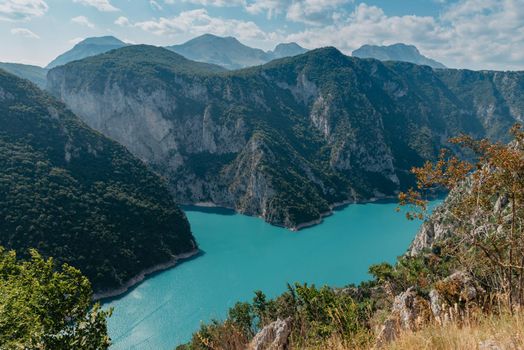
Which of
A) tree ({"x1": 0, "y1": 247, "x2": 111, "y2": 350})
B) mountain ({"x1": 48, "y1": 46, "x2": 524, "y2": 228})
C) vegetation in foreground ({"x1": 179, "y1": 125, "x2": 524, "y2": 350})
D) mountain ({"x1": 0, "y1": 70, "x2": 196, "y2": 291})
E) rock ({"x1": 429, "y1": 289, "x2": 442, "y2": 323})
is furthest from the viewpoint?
mountain ({"x1": 48, "y1": 46, "x2": 524, "y2": 228})

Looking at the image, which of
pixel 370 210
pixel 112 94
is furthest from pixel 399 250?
pixel 112 94

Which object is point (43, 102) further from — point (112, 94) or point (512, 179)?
point (512, 179)

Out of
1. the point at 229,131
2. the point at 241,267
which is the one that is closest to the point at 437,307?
the point at 241,267

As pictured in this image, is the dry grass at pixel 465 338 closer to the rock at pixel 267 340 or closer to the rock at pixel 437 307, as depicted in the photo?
the rock at pixel 437 307

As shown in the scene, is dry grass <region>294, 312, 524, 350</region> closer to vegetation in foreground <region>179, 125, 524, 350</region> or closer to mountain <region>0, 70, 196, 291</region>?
vegetation in foreground <region>179, 125, 524, 350</region>

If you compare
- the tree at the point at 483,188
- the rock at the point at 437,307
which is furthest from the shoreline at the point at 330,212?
the tree at the point at 483,188

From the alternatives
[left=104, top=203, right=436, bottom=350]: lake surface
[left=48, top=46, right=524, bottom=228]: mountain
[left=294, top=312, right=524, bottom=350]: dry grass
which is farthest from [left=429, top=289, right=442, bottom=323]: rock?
[left=48, top=46, right=524, bottom=228]: mountain
